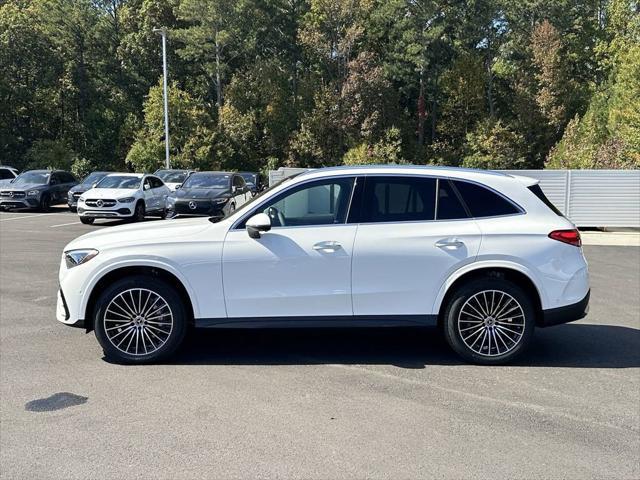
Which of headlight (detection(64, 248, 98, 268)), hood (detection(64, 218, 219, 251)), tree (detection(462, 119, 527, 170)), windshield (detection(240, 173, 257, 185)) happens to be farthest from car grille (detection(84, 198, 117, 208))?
tree (detection(462, 119, 527, 170))

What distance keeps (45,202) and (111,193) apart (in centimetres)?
607

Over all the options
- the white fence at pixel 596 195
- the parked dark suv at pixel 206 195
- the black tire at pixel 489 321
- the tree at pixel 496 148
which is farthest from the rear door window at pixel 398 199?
the tree at pixel 496 148

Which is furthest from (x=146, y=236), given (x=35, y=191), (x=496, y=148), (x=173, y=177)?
(x=496, y=148)

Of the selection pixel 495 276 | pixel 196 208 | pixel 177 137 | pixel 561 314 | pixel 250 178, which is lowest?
pixel 561 314

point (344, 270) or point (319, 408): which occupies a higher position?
point (344, 270)

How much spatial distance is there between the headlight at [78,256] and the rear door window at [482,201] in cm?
337

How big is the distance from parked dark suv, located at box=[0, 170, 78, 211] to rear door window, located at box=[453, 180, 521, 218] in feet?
67.7

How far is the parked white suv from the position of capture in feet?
60.3

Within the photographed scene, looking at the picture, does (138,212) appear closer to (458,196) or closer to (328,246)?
(328,246)

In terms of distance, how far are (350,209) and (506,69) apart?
2091 inches

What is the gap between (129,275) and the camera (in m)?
5.64

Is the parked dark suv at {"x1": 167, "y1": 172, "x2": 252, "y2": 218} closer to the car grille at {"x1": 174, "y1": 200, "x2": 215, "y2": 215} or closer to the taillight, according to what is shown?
the car grille at {"x1": 174, "y1": 200, "x2": 215, "y2": 215}

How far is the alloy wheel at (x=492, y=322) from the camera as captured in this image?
5.63 m

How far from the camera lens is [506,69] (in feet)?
178
